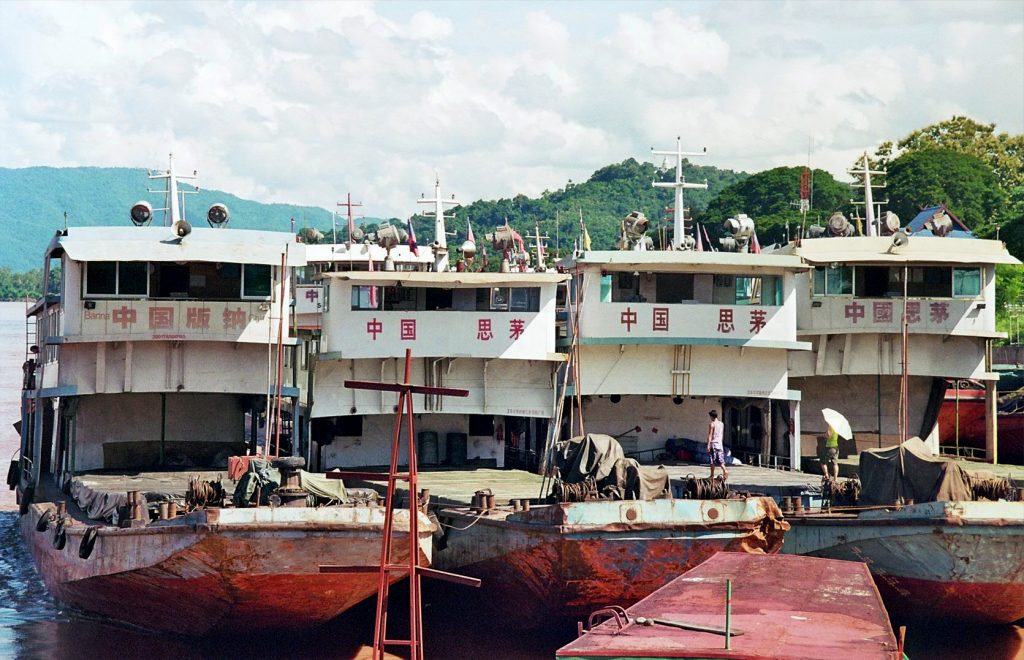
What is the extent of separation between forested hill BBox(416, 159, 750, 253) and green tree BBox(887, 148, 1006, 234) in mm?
34752

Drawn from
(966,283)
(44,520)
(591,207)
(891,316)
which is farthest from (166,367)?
(591,207)

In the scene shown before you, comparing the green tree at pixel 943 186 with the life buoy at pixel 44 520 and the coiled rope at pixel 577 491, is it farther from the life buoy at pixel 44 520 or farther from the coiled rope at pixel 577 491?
the life buoy at pixel 44 520

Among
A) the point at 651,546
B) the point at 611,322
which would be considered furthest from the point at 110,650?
the point at 611,322

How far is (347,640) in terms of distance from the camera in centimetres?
2041

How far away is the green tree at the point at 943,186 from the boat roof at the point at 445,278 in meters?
47.4

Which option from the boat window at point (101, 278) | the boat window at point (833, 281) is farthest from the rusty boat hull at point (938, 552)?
the boat window at point (101, 278)

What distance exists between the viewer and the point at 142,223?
86.6 feet

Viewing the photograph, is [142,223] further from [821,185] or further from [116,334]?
[821,185]

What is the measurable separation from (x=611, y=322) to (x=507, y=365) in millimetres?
2201

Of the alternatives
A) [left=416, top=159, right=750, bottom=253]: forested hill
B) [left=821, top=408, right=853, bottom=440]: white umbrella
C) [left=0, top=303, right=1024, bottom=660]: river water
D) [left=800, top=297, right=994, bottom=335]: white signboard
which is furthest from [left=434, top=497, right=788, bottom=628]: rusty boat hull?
[left=416, top=159, right=750, bottom=253]: forested hill

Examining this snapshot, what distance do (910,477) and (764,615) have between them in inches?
304

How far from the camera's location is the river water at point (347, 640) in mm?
19734

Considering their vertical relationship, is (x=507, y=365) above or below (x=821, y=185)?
below

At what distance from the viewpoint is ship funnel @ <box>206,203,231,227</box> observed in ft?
86.9
